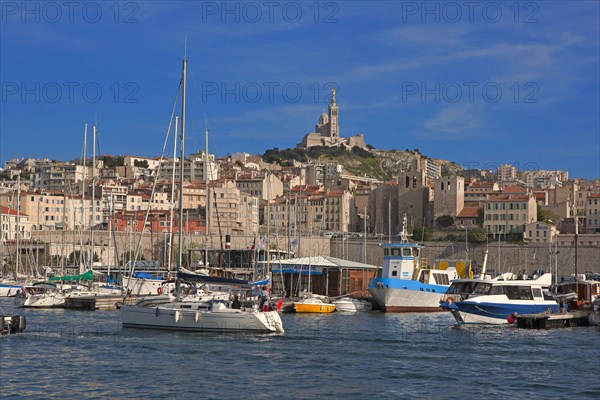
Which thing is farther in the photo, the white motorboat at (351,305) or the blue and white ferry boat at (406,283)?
the blue and white ferry boat at (406,283)

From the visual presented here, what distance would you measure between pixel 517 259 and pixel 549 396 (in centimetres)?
7318

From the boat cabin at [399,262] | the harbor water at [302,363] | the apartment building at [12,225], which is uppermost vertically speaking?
the apartment building at [12,225]

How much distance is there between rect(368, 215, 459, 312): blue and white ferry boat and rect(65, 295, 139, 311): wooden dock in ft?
41.0

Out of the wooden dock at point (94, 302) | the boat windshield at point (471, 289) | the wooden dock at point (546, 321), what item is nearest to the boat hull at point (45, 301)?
the wooden dock at point (94, 302)

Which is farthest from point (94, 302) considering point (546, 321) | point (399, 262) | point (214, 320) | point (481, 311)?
point (546, 321)

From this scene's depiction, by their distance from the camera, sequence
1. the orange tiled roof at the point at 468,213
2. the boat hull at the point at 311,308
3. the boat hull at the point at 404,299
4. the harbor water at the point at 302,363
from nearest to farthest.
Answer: the harbor water at the point at 302,363 < the boat hull at the point at 311,308 < the boat hull at the point at 404,299 < the orange tiled roof at the point at 468,213

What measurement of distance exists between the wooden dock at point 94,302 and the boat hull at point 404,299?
492 inches

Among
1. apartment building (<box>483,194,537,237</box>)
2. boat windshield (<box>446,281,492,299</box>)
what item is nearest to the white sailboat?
boat windshield (<box>446,281,492,299</box>)

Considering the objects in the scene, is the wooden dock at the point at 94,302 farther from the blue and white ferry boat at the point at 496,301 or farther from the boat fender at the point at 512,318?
the boat fender at the point at 512,318

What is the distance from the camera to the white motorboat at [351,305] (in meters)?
46.3

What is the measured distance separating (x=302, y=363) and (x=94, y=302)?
70.3 ft

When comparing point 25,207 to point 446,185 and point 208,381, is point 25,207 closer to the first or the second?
point 446,185

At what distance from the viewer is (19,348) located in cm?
2780

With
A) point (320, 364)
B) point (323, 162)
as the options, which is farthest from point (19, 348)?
point (323, 162)
